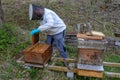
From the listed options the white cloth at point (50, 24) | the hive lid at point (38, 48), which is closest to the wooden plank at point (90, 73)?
the hive lid at point (38, 48)

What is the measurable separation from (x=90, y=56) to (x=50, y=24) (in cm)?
103

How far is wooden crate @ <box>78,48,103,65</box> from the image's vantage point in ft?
14.5

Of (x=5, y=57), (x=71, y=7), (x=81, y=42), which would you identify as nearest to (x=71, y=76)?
(x=81, y=42)

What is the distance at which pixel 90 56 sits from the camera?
14.6ft

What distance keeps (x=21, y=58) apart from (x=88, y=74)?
1.61 m

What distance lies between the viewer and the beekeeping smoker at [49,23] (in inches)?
183

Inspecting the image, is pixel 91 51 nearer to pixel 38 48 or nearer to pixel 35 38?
pixel 38 48

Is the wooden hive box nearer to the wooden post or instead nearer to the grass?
the grass

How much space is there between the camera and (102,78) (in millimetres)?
4660

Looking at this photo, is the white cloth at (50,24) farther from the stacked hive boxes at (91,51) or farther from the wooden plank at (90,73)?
the wooden plank at (90,73)

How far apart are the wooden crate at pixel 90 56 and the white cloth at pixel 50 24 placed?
2.51ft

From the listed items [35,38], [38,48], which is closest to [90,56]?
[38,48]

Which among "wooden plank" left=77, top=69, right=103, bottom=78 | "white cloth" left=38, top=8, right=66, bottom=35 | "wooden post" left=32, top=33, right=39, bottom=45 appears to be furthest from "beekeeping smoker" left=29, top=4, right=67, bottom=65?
"wooden plank" left=77, top=69, right=103, bottom=78

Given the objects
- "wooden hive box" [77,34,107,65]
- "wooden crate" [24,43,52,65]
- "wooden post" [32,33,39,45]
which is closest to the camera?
"wooden hive box" [77,34,107,65]
